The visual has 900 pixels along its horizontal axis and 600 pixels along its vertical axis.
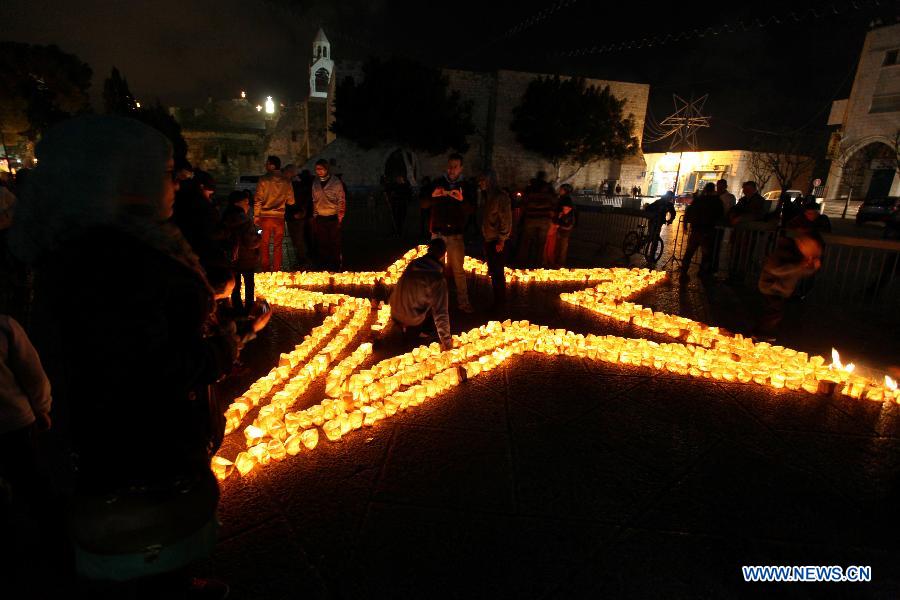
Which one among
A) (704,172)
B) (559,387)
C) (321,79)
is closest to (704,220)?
(559,387)

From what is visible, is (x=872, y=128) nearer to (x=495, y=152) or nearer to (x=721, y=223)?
(x=495, y=152)

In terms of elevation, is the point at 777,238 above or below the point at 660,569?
above

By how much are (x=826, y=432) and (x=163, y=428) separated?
4379 millimetres

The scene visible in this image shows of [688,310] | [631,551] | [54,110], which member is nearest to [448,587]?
[631,551]

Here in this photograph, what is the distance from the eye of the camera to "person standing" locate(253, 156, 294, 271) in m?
7.55

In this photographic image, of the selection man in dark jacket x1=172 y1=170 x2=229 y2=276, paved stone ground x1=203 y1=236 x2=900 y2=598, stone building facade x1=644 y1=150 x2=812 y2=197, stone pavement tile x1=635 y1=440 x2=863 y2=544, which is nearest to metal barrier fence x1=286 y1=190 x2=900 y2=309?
paved stone ground x1=203 y1=236 x2=900 y2=598

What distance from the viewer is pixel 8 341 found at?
2.10 meters

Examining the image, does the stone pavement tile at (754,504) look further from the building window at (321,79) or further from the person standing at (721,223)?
the building window at (321,79)

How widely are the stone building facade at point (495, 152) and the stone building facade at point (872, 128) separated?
41.4 feet

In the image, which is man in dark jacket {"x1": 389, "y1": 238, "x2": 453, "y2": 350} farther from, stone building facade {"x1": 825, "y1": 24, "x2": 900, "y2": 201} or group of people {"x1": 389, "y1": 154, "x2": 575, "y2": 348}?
stone building facade {"x1": 825, "y1": 24, "x2": 900, "y2": 201}

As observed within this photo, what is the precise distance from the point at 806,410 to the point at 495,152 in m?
35.6

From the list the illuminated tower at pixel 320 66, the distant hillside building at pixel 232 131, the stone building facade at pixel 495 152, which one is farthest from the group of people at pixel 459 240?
the illuminated tower at pixel 320 66

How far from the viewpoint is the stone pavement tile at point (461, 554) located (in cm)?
222

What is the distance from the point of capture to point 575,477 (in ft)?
9.99
